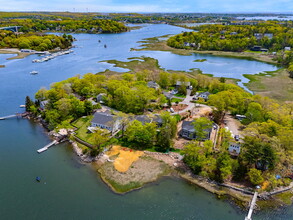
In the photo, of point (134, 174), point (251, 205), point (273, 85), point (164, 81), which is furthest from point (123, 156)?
point (273, 85)

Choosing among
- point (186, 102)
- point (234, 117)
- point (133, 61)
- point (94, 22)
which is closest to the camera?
point (234, 117)

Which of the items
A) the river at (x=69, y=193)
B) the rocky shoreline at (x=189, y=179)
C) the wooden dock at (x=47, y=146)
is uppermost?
the rocky shoreline at (x=189, y=179)

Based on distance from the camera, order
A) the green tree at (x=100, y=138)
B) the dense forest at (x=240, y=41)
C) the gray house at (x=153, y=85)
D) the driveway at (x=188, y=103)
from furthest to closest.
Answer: the dense forest at (x=240, y=41) < the gray house at (x=153, y=85) < the driveway at (x=188, y=103) < the green tree at (x=100, y=138)

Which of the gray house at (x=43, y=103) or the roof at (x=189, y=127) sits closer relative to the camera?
the roof at (x=189, y=127)

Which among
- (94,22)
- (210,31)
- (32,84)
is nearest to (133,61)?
(32,84)

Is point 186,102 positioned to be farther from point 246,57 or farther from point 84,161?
point 246,57

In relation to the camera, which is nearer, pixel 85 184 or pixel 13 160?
pixel 85 184

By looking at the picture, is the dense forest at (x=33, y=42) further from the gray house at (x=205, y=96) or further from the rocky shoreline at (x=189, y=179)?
the rocky shoreline at (x=189, y=179)

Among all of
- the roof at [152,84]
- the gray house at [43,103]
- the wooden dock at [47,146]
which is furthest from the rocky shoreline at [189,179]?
the roof at [152,84]
